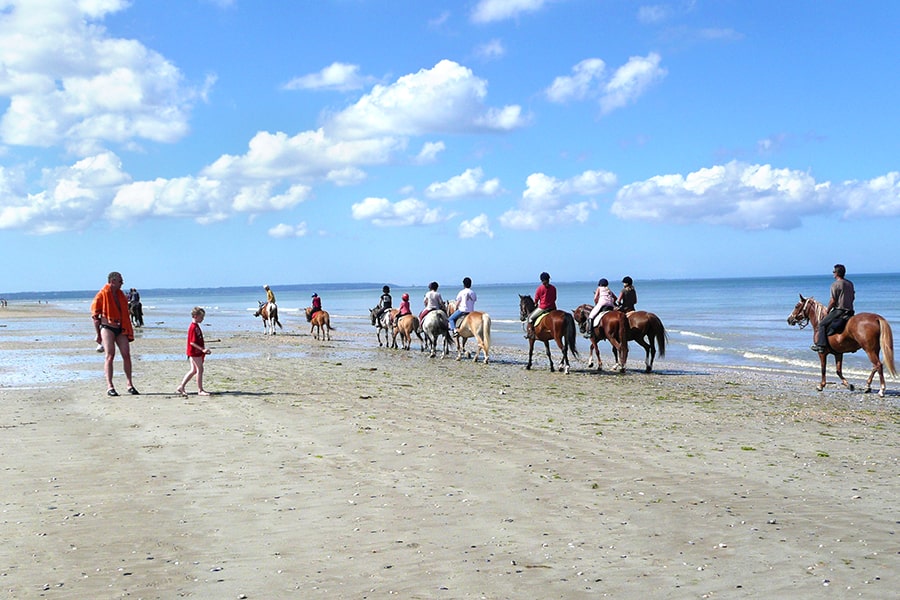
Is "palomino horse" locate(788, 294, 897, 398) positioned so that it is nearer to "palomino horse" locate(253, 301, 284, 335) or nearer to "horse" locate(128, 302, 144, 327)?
"palomino horse" locate(253, 301, 284, 335)

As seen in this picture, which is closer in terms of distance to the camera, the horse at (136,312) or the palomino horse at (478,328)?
the palomino horse at (478,328)

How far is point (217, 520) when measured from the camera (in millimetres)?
6109

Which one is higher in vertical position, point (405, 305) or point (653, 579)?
point (405, 305)

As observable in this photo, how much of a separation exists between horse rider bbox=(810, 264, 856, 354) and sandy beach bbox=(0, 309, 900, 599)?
261 cm

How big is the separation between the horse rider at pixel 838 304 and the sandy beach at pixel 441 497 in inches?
103

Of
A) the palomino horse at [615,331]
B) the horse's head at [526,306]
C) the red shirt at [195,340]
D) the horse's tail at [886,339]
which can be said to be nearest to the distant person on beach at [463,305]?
the horse's head at [526,306]

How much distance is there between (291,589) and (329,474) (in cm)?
272

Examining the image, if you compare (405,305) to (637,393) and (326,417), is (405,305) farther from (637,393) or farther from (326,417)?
(326,417)

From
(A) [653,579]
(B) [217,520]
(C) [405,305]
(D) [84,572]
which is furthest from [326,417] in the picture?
(C) [405,305]

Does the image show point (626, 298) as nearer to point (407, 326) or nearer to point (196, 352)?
point (407, 326)

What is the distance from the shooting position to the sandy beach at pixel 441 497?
5000 millimetres

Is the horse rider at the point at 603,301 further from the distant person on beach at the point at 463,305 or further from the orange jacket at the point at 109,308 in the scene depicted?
the orange jacket at the point at 109,308

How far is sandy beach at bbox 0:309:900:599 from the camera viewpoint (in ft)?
16.4

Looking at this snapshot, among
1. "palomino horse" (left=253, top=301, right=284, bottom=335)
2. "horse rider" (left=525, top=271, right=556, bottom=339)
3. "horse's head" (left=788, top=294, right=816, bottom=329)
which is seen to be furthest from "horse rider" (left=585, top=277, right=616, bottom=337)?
"palomino horse" (left=253, top=301, right=284, bottom=335)
